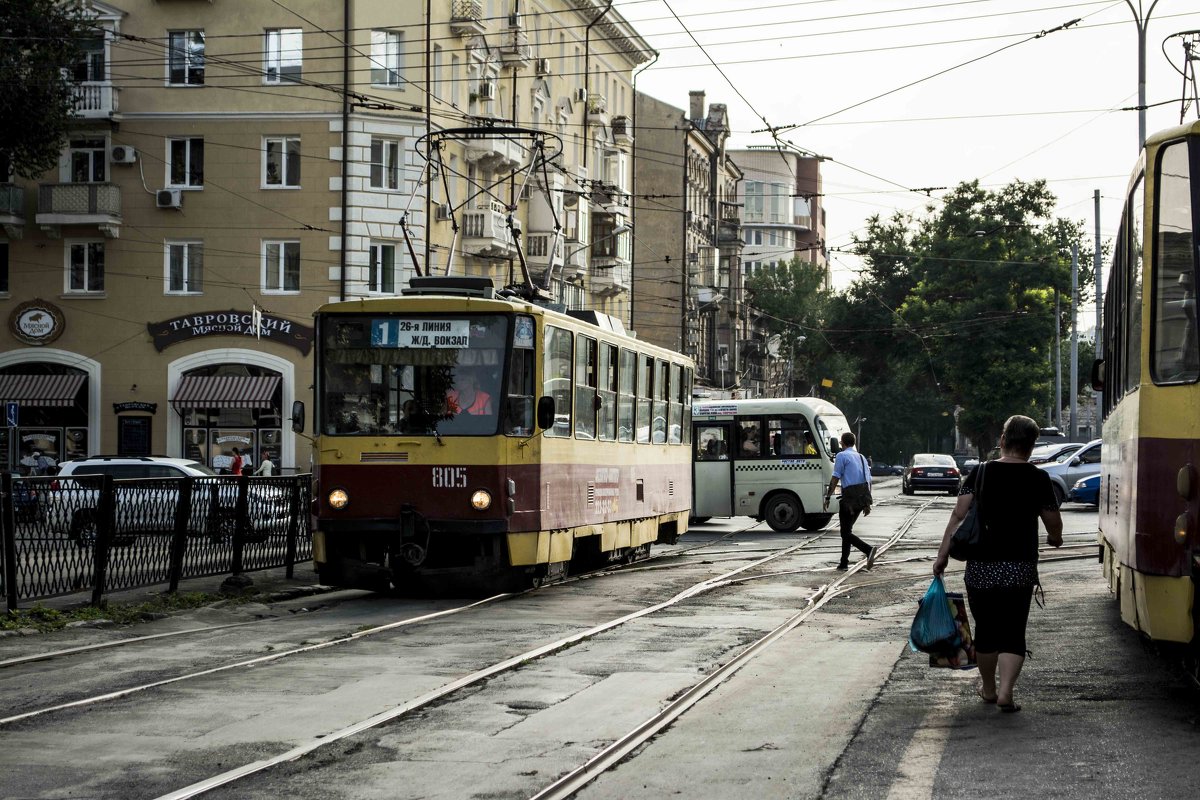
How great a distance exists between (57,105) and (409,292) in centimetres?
2580

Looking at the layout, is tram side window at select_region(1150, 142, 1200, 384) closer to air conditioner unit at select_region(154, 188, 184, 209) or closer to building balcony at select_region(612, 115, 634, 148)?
air conditioner unit at select_region(154, 188, 184, 209)

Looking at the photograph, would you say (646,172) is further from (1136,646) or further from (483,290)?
(1136,646)

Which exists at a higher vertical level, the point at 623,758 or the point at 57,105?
the point at 57,105

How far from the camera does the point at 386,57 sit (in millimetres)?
44625

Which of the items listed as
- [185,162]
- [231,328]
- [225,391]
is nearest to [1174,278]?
[225,391]

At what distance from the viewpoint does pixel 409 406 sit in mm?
16672

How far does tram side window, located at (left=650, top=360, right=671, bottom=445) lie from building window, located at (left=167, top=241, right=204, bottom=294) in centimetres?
2303

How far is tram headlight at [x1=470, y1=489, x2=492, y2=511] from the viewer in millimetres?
16344

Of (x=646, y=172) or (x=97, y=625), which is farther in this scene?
(x=646, y=172)

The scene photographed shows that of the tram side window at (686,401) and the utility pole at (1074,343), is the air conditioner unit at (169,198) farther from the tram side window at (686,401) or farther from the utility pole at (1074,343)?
the utility pole at (1074,343)

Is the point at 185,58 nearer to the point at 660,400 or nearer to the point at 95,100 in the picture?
the point at 95,100

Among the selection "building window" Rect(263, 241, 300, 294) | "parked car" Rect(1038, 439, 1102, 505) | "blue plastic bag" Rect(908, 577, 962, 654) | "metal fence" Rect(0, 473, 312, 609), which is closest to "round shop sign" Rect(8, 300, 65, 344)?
"building window" Rect(263, 241, 300, 294)

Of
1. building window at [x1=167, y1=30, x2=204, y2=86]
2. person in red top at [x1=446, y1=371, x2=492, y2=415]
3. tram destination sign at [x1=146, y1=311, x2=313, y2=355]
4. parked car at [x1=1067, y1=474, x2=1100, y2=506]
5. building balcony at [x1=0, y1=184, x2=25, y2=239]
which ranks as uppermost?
building window at [x1=167, y1=30, x2=204, y2=86]

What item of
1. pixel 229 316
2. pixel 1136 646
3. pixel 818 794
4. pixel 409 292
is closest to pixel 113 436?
pixel 229 316
